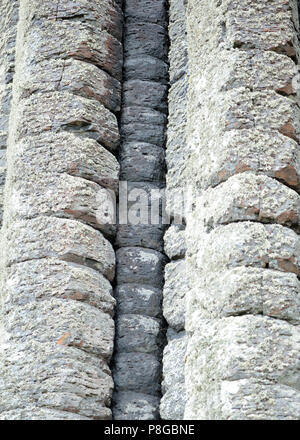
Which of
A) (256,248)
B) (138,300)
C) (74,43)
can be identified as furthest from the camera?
(74,43)

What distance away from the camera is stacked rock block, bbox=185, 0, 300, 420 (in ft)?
7.75

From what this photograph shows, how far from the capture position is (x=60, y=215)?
9.65 ft

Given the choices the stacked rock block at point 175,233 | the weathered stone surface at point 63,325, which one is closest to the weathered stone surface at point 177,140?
the stacked rock block at point 175,233

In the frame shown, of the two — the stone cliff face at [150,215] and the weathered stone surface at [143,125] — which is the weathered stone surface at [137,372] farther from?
the weathered stone surface at [143,125]

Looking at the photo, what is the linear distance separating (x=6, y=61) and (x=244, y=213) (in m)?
1.61

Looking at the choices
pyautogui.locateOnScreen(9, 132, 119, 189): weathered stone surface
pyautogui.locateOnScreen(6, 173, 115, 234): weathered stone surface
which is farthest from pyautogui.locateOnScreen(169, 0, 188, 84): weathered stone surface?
pyautogui.locateOnScreen(6, 173, 115, 234): weathered stone surface

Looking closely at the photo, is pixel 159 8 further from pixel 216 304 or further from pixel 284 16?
pixel 216 304

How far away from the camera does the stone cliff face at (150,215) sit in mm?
2480

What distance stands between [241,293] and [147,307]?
23.3 inches

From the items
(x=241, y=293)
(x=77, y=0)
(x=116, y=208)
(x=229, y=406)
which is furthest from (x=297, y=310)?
(x=77, y=0)

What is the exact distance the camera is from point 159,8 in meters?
→ 3.51

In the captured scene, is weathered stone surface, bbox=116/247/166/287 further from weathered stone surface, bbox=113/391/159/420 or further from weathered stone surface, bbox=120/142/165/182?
weathered stone surface, bbox=113/391/159/420

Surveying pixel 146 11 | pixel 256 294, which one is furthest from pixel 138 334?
pixel 146 11

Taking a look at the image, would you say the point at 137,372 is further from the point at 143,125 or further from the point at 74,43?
the point at 74,43
